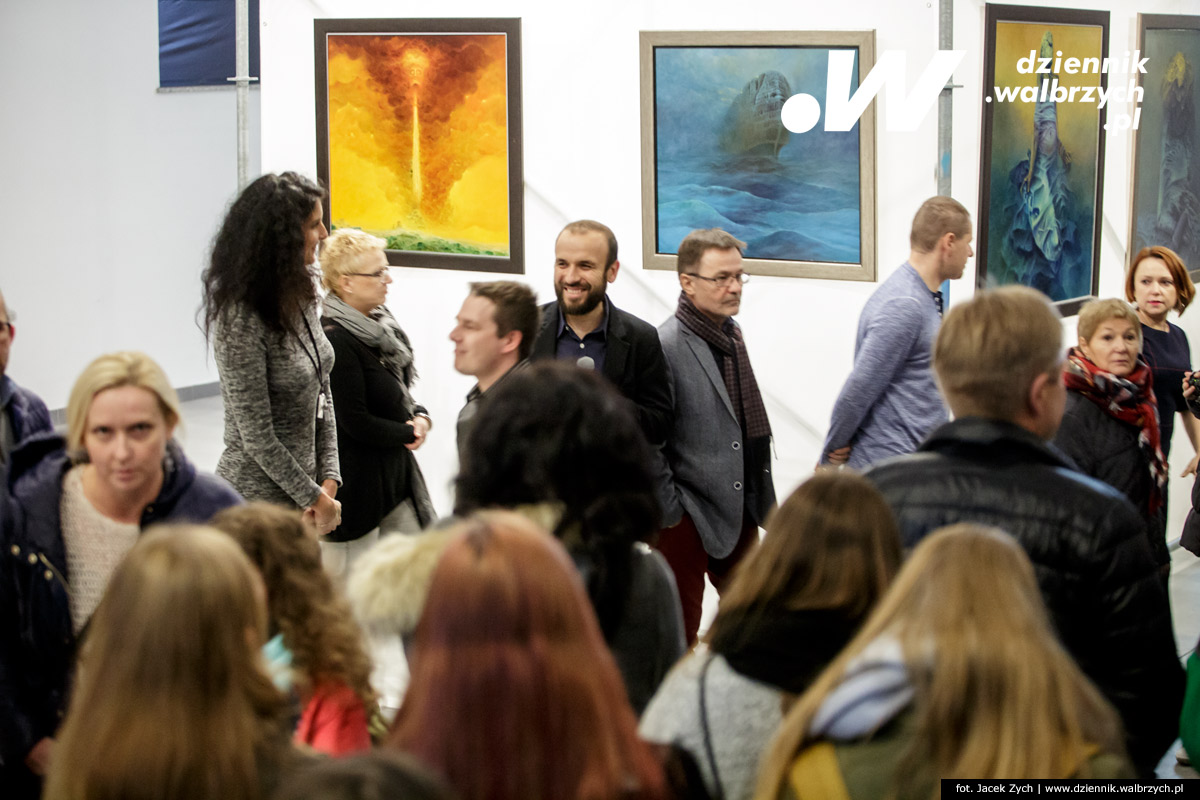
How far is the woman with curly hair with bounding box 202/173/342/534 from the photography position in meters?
3.72

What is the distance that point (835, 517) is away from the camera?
194 cm

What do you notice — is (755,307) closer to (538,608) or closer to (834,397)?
(834,397)

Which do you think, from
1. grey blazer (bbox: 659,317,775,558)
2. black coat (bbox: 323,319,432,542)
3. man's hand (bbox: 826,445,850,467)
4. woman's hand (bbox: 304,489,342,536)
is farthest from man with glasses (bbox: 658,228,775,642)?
woman's hand (bbox: 304,489,342,536)

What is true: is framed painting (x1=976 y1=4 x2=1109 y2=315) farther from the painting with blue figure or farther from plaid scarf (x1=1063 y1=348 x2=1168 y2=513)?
plaid scarf (x1=1063 y1=348 x2=1168 y2=513)

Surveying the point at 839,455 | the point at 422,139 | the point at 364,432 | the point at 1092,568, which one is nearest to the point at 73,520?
the point at 364,432

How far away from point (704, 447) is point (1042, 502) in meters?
2.14

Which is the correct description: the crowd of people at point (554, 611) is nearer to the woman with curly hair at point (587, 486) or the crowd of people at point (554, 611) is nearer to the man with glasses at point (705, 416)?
the woman with curly hair at point (587, 486)

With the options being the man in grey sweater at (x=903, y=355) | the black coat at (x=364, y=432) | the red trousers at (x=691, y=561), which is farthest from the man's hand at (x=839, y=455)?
Answer: the black coat at (x=364, y=432)

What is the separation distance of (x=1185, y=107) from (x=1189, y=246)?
766 mm

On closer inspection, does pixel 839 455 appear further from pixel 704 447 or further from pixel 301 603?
pixel 301 603

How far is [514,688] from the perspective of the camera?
1417 mm

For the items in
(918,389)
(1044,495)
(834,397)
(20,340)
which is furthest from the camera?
(20,340)

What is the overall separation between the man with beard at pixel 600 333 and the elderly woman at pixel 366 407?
66cm

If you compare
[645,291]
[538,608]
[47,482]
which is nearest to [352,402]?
[645,291]
